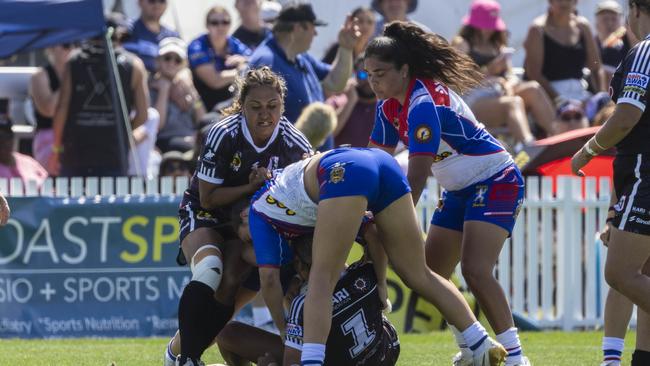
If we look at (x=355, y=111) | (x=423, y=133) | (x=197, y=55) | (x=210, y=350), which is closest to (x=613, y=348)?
(x=423, y=133)

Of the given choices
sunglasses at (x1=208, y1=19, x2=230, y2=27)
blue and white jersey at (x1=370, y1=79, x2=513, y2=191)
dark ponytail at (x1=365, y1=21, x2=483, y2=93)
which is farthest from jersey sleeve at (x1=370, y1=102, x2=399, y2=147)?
sunglasses at (x1=208, y1=19, x2=230, y2=27)

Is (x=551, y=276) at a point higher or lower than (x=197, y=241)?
lower

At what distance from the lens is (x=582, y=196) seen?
11.5 metres

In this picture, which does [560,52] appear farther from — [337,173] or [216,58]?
[337,173]

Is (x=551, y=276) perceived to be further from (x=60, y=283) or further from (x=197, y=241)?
(x=197, y=241)

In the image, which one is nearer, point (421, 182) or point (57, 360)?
point (421, 182)

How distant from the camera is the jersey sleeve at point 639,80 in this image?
22.6ft

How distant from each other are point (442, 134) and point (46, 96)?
6227mm

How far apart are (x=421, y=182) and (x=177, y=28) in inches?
321

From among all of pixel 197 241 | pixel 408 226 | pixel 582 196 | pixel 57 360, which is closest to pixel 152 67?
pixel 582 196

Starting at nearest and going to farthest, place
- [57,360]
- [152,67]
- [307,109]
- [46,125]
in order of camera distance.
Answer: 1. [57,360]
2. [307,109]
3. [46,125]
4. [152,67]

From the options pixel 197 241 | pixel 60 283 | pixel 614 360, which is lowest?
pixel 60 283

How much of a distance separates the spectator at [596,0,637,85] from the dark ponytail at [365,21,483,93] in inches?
269

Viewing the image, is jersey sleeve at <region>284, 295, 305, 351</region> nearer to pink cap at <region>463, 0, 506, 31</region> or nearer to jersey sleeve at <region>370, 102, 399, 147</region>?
jersey sleeve at <region>370, 102, 399, 147</region>
